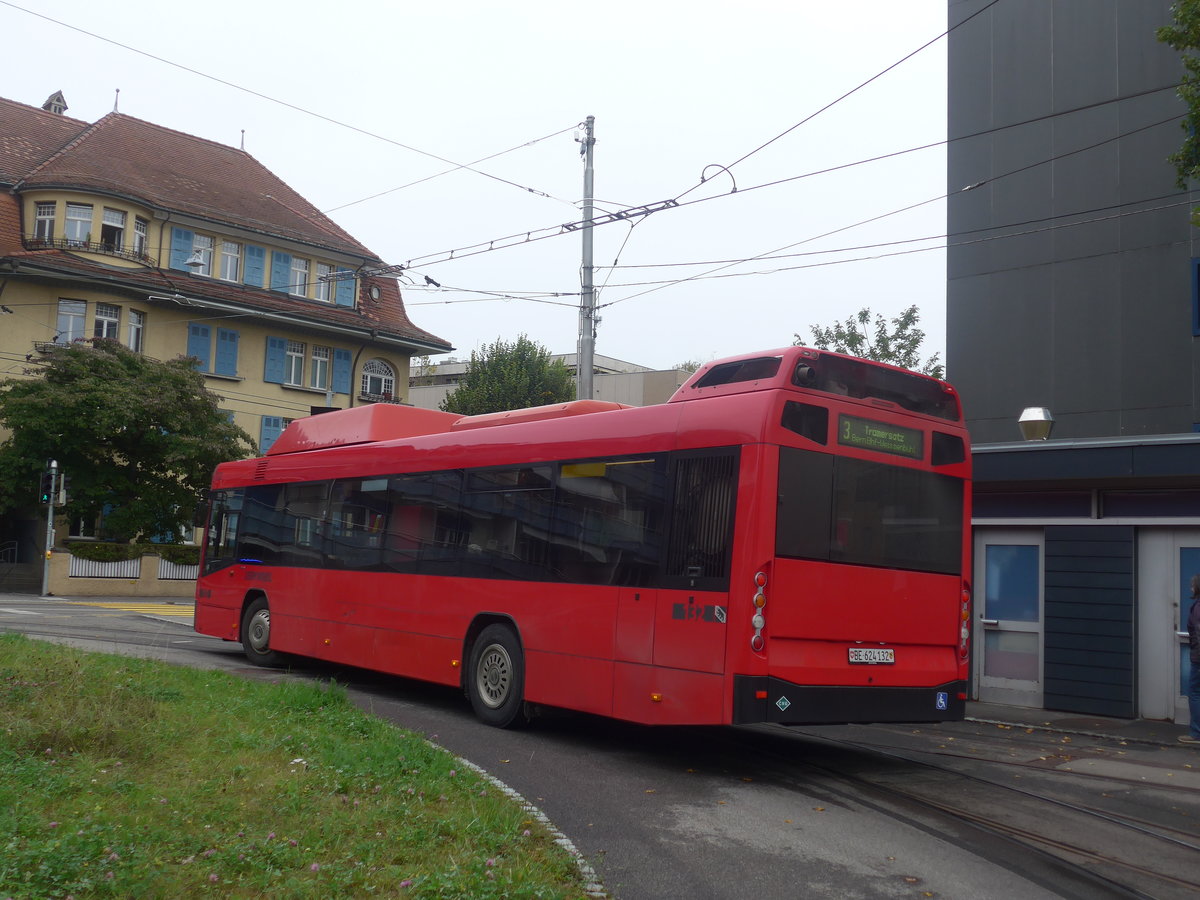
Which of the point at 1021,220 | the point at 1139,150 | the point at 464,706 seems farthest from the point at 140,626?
the point at 1139,150

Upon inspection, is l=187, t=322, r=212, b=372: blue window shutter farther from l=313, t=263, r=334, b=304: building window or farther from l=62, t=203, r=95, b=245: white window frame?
l=313, t=263, r=334, b=304: building window

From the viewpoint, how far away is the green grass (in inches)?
197

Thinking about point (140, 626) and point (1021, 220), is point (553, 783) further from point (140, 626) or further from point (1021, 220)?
point (1021, 220)

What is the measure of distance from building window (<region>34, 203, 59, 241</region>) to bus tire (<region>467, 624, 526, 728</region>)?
35.0 meters

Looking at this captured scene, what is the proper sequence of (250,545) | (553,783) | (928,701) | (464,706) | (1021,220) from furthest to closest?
(1021,220) < (250,545) < (464,706) < (928,701) < (553,783)

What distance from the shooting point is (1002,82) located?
25.1m

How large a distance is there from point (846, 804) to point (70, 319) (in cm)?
3832

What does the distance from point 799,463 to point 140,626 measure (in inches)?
701

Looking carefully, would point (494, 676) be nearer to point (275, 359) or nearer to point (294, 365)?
point (275, 359)

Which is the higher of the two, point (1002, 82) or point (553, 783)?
point (1002, 82)

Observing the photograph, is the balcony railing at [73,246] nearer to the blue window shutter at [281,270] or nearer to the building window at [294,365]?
the blue window shutter at [281,270]

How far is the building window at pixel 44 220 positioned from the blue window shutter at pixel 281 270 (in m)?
8.38

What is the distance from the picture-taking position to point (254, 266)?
45.5 meters

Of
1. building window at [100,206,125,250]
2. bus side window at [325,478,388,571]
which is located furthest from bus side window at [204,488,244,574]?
building window at [100,206,125,250]
